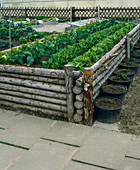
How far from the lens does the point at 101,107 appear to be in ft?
17.8

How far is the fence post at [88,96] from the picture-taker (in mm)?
4879

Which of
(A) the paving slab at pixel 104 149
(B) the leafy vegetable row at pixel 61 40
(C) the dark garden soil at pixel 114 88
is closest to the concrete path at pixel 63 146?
(A) the paving slab at pixel 104 149

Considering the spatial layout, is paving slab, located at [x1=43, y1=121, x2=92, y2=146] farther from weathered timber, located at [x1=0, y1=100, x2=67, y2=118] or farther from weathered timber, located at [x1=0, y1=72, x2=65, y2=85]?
weathered timber, located at [x1=0, y1=72, x2=65, y2=85]

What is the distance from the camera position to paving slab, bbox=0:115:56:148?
4656 mm

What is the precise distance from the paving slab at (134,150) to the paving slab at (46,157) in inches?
40.8

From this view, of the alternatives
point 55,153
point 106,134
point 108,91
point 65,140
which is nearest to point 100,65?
point 108,91

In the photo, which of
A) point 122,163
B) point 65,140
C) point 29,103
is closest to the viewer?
point 122,163

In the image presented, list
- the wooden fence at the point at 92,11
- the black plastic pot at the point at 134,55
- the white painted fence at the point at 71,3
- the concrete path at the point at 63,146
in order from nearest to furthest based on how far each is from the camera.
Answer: the concrete path at the point at 63,146 < the black plastic pot at the point at 134,55 < the wooden fence at the point at 92,11 < the white painted fence at the point at 71,3

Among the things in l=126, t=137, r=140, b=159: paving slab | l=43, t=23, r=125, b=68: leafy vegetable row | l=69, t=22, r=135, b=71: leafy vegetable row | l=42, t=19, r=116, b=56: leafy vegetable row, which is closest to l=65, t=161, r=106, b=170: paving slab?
l=126, t=137, r=140, b=159: paving slab

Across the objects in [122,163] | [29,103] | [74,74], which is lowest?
[122,163]

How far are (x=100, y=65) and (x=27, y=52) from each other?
2.30 metres

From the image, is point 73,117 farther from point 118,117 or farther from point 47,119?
point 118,117

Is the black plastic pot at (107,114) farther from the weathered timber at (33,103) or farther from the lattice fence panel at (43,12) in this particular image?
the lattice fence panel at (43,12)

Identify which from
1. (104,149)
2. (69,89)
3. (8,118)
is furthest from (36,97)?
(104,149)
